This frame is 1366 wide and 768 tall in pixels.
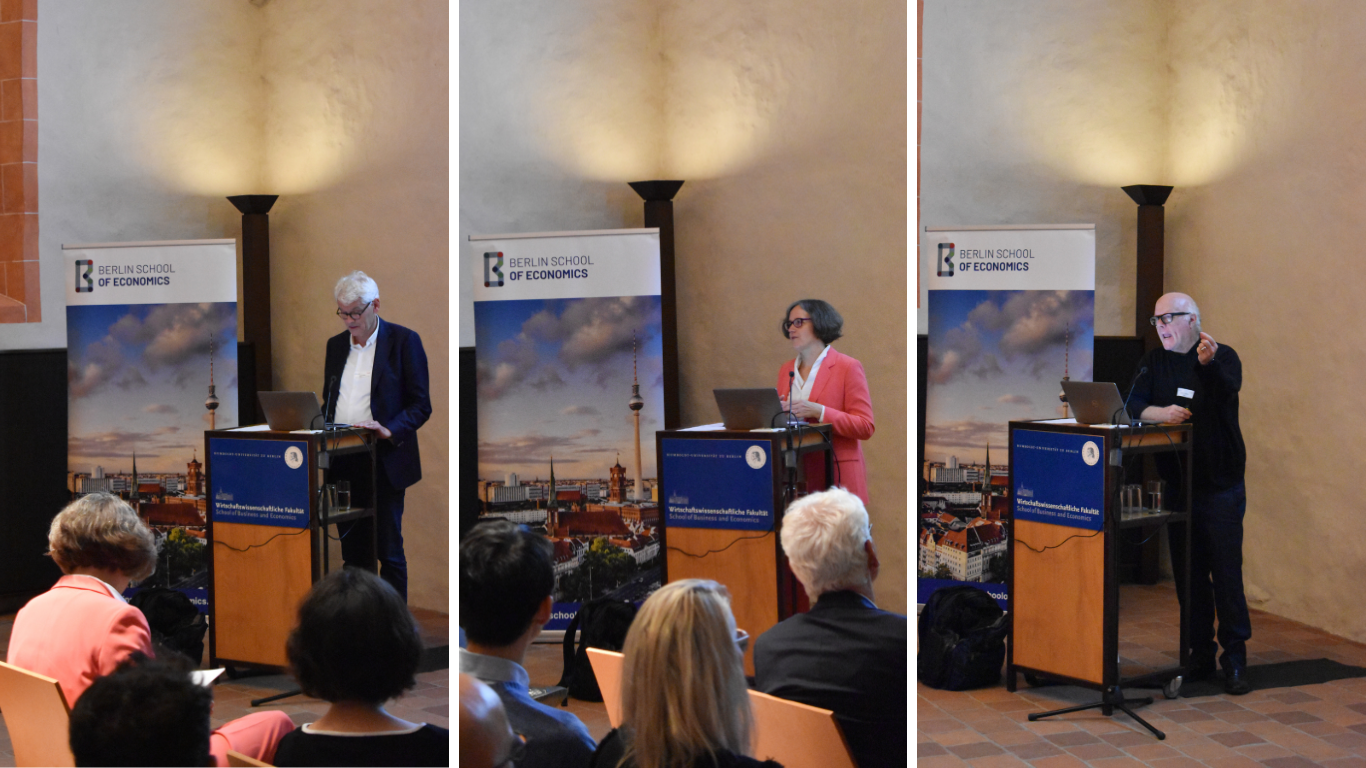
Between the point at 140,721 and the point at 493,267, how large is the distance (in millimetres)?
2434

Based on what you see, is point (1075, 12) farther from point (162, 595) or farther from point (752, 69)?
point (162, 595)

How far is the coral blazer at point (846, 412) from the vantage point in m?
2.77

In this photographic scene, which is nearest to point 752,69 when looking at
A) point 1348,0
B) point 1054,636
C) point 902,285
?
point 902,285

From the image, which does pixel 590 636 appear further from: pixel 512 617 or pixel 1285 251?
pixel 1285 251

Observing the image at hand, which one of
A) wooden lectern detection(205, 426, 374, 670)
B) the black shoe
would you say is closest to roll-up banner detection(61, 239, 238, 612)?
wooden lectern detection(205, 426, 374, 670)

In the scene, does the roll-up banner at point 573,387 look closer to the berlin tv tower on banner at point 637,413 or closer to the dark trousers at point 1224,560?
the berlin tv tower on banner at point 637,413

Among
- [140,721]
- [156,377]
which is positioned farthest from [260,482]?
[140,721]

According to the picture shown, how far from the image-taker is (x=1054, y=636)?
Answer: 355 cm

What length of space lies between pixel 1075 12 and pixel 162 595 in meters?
4.47

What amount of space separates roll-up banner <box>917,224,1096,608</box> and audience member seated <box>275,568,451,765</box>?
2.90 metres

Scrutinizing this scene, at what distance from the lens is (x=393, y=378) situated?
3.57m

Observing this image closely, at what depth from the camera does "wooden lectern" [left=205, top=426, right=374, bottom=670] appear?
3527 mm

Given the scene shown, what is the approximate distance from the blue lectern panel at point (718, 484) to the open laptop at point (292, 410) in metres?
1.21

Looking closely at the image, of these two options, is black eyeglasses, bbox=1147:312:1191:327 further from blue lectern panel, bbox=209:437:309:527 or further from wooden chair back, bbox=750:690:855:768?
blue lectern panel, bbox=209:437:309:527
